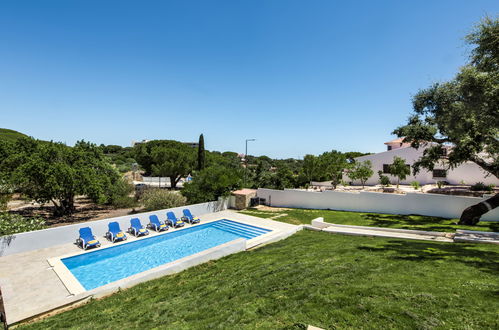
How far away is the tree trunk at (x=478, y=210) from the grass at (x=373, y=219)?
16.3 inches

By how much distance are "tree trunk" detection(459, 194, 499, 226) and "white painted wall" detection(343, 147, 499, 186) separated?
1574 cm

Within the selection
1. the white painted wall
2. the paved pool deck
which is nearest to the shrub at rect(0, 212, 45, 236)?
the paved pool deck

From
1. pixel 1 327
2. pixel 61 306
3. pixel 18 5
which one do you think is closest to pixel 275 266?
pixel 61 306

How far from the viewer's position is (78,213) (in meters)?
19.8

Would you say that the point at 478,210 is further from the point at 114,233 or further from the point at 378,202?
the point at 114,233

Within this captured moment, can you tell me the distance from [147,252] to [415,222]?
17.0 meters

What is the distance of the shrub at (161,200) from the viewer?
64.8ft

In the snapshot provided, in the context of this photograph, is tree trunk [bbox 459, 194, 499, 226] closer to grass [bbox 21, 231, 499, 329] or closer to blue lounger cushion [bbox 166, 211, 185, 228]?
grass [bbox 21, 231, 499, 329]

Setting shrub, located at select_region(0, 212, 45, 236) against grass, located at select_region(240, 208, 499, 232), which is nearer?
shrub, located at select_region(0, 212, 45, 236)

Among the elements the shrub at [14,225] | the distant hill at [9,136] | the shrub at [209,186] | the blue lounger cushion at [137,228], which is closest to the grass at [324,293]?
the blue lounger cushion at [137,228]

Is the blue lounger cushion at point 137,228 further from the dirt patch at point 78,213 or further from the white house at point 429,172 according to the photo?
the white house at point 429,172

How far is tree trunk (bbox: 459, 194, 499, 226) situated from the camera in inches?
563

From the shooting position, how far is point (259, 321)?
480 cm

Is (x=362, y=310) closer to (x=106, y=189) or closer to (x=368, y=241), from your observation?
(x=368, y=241)
